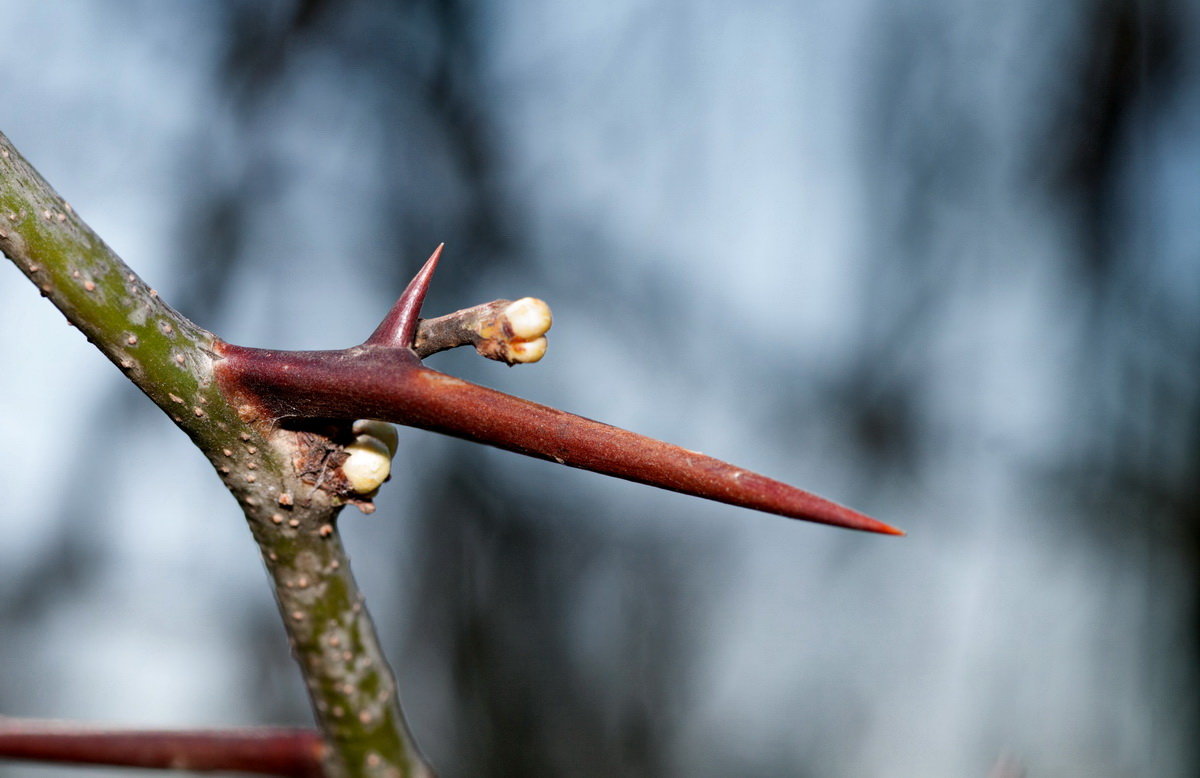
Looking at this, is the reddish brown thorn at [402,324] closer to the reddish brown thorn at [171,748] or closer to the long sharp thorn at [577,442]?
the long sharp thorn at [577,442]

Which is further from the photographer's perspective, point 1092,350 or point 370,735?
point 1092,350

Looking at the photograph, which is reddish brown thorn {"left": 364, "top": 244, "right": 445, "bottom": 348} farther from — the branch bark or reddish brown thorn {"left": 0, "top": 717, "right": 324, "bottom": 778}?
reddish brown thorn {"left": 0, "top": 717, "right": 324, "bottom": 778}

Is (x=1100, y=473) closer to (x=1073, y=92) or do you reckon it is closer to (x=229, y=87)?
(x=1073, y=92)

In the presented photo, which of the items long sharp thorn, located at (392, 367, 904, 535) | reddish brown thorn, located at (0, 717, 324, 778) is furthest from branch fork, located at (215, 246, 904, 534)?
reddish brown thorn, located at (0, 717, 324, 778)

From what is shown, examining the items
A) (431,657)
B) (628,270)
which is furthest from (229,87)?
(431,657)

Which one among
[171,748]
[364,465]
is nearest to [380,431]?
[364,465]

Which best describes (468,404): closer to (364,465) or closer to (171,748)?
(364,465)
